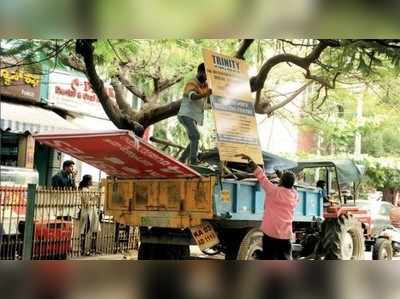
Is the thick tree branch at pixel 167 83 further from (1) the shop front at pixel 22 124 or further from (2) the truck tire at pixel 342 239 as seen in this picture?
(2) the truck tire at pixel 342 239

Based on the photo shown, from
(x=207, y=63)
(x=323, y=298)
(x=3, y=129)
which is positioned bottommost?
(x=323, y=298)

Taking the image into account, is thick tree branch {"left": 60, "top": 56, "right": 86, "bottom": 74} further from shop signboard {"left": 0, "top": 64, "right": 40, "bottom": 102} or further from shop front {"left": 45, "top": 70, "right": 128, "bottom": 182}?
shop front {"left": 45, "top": 70, "right": 128, "bottom": 182}

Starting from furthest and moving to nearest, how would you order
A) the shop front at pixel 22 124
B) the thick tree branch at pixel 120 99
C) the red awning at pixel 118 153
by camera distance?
1. the shop front at pixel 22 124
2. the thick tree branch at pixel 120 99
3. the red awning at pixel 118 153

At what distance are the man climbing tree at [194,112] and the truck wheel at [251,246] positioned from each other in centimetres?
124

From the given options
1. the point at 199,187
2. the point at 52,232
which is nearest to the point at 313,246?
the point at 199,187

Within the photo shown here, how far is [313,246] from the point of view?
8000 millimetres

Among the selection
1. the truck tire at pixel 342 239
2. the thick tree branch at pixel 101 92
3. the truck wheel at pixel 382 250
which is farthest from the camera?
the truck wheel at pixel 382 250

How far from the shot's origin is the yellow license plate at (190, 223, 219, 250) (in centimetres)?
644

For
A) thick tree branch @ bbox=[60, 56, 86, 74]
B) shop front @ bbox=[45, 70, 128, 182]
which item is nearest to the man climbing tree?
thick tree branch @ bbox=[60, 56, 86, 74]

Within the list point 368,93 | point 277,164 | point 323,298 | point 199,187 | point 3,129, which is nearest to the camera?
point 323,298

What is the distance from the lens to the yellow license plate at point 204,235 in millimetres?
6438

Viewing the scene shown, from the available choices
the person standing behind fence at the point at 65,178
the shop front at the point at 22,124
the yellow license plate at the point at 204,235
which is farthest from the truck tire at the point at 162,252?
the shop front at the point at 22,124

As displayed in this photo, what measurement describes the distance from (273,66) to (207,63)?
2458 millimetres

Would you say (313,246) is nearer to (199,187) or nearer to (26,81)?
(199,187)
